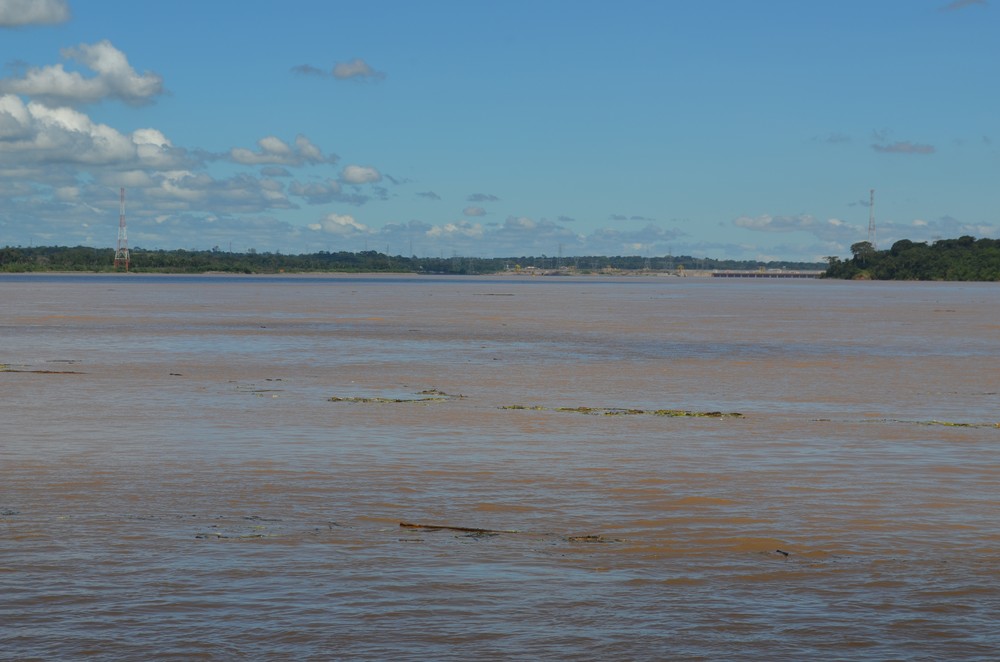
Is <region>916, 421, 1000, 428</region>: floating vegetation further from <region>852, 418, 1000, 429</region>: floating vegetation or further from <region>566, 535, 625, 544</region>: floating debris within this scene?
<region>566, 535, 625, 544</region>: floating debris

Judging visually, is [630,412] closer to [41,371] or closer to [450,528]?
[450,528]

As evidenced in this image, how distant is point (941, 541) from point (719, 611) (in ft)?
10.1

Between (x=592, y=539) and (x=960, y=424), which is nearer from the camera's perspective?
(x=592, y=539)

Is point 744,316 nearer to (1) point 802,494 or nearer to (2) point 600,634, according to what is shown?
(1) point 802,494

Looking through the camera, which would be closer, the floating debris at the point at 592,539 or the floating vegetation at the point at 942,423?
the floating debris at the point at 592,539

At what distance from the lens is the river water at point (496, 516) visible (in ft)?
25.2

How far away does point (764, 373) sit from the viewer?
27.4 metres

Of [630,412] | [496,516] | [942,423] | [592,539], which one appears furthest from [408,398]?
[592,539]

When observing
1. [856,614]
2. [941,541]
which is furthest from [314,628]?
[941,541]

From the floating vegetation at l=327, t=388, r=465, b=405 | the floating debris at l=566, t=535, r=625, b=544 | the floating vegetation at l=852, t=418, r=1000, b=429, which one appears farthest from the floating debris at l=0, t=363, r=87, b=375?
the floating debris at l=566, t=535, r=625, b=544

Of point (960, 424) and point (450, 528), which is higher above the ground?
point (960, 424)

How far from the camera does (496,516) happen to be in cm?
1124

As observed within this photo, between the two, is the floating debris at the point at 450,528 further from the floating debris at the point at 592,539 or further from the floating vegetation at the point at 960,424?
the floating vegetation at the point at 960,424

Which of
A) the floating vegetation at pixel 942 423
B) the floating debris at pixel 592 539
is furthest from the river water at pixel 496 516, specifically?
the floating vegetation at pixel 942 423
